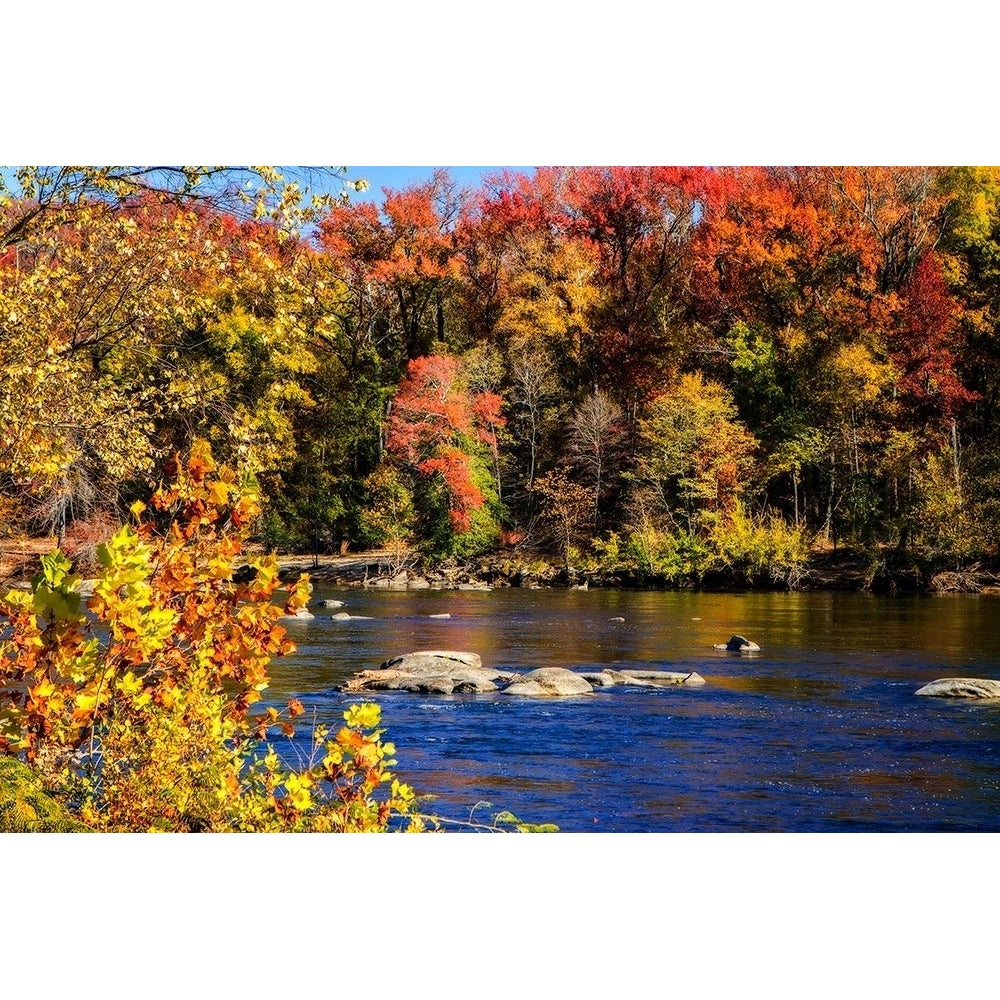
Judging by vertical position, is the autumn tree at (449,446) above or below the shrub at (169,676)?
above

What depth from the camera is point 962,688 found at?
10.6 meters

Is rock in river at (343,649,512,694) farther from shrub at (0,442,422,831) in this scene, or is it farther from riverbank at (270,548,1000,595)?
riverbank at (270,548,1000,595)

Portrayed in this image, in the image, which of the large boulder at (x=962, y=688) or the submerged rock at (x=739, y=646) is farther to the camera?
the submerged rock at (x=739, y=646)

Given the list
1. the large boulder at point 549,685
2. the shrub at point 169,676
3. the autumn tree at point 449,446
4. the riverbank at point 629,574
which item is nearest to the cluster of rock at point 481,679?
the large boulder at point 549,685

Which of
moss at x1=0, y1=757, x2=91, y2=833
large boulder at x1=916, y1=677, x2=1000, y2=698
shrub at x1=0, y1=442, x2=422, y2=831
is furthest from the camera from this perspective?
large boulder at x1=916, y1=677, x2=1000, y2=698

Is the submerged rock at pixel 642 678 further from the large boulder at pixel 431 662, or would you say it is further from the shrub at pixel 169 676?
the shrub at pixel 169 676

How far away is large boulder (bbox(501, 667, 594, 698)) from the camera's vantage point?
1079cm

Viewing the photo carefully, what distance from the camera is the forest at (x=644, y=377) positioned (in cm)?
1580

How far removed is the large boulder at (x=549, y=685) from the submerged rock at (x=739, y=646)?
268 centimetres

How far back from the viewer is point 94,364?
267 inches

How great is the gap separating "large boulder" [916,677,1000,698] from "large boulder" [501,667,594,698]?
2891mm

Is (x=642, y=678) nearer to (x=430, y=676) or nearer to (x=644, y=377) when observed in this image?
(x=430, y=676)

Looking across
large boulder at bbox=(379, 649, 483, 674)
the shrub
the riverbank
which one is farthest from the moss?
the riverbank
